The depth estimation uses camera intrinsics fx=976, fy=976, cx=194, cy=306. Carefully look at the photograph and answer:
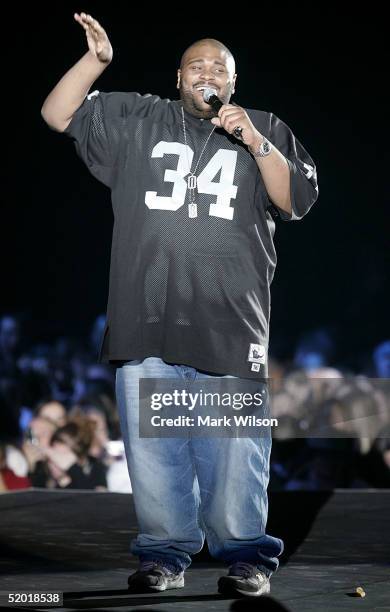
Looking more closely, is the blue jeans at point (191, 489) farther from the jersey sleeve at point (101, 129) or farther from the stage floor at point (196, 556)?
the jersey sleeve at point (101, 129)

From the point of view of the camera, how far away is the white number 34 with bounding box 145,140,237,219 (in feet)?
Result: 7.23

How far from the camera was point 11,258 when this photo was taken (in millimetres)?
8578

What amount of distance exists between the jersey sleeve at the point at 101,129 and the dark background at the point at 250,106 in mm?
6119

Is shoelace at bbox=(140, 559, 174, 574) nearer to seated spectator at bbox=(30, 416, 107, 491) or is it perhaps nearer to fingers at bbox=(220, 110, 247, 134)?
fingers at bbox=(220, 110, 247, 134)

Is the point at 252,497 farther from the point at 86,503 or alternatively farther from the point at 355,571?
the point at 86,503

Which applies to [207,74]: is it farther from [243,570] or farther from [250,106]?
[250,106]

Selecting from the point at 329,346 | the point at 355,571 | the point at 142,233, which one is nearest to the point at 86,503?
the point at 355,571

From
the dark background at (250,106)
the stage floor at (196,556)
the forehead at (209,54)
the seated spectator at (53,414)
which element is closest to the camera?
the stage floor at (196,556)

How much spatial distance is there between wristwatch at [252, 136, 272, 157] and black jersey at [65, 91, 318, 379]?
0.11 meters

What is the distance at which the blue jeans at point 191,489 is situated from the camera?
218 cm

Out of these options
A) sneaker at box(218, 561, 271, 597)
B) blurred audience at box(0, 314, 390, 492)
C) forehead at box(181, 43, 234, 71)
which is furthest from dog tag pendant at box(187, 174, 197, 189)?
blurred audience at box(0, 314, 390, 492)

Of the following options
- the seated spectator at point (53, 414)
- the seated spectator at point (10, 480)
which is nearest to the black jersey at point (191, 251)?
the seated spectator at point (10, 480)

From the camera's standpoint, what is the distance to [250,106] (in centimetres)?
861

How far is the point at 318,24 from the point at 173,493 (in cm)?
706
